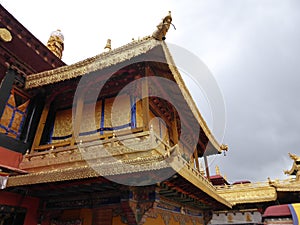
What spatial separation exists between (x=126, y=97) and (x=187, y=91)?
6.98ft

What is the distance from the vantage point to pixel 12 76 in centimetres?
719

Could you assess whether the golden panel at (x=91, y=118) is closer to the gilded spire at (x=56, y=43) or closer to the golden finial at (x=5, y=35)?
the golden finial at (x=5, y=35)

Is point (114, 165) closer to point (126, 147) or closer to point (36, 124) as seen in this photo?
point (126, 147)

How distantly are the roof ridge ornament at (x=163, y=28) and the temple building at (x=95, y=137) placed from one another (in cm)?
2

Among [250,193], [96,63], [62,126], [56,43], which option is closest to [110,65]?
[96,63]

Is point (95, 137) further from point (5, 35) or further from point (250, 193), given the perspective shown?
point (250, 193)

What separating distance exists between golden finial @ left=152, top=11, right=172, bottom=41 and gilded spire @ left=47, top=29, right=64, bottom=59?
335 inches

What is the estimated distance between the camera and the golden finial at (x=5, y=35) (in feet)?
22.6

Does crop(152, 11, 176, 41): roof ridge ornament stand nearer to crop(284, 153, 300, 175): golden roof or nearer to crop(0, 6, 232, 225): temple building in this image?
crop(0, 6, 232, 225): temple building

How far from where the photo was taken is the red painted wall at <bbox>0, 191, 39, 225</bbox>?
5660 millimetres

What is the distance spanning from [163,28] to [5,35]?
16.4 ft

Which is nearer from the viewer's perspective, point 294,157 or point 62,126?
point 62,126

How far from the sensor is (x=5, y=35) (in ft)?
22.9

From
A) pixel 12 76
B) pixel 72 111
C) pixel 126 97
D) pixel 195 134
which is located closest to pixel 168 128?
pixel 195 134
